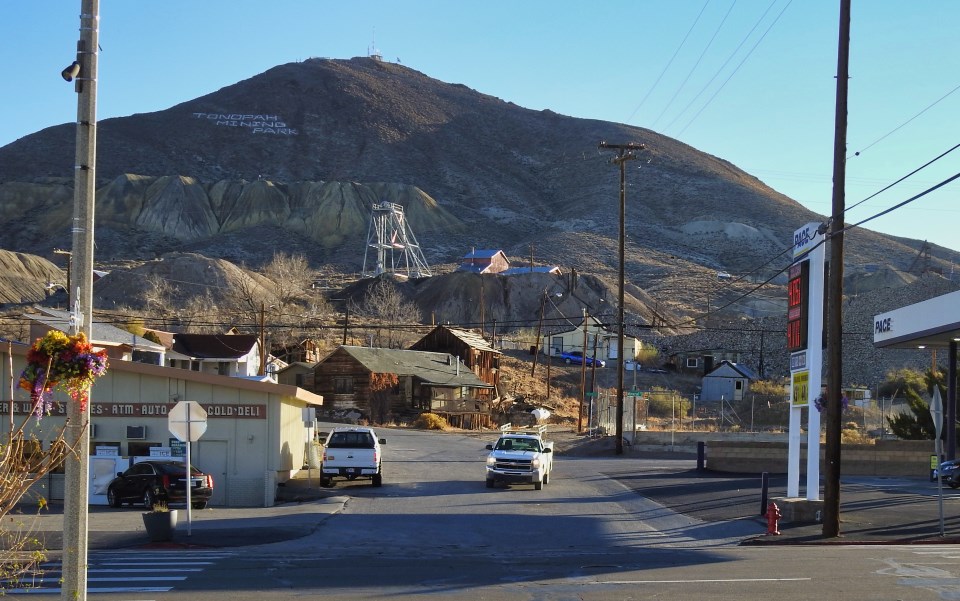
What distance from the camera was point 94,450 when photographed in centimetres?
2886

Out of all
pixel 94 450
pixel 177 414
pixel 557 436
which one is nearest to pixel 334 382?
pixel 557 436

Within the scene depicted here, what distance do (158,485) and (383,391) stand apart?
37394mm

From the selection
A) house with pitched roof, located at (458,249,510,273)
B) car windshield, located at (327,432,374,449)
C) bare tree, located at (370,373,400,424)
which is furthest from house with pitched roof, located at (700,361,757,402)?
house with pitched roof, located at (458,249,510,273)

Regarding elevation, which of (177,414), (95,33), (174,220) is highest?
(174,220)

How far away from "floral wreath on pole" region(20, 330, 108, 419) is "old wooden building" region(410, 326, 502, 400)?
65954mm

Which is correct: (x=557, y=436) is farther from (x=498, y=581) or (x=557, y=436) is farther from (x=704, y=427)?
(x=498, y=581)

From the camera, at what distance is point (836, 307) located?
21.1 m

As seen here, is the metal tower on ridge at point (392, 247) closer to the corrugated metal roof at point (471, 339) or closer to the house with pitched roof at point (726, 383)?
the corrugated metal roof at point (471, 339)

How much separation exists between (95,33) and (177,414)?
1285cm

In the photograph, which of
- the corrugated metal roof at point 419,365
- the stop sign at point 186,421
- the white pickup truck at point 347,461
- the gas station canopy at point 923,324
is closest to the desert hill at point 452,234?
the corrugated metal roof at point 419,365

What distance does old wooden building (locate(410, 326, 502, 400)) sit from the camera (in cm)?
7575

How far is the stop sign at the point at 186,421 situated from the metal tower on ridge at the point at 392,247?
362ft

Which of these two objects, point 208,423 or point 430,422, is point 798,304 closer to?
point 208,423

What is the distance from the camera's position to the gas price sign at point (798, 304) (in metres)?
23.2
